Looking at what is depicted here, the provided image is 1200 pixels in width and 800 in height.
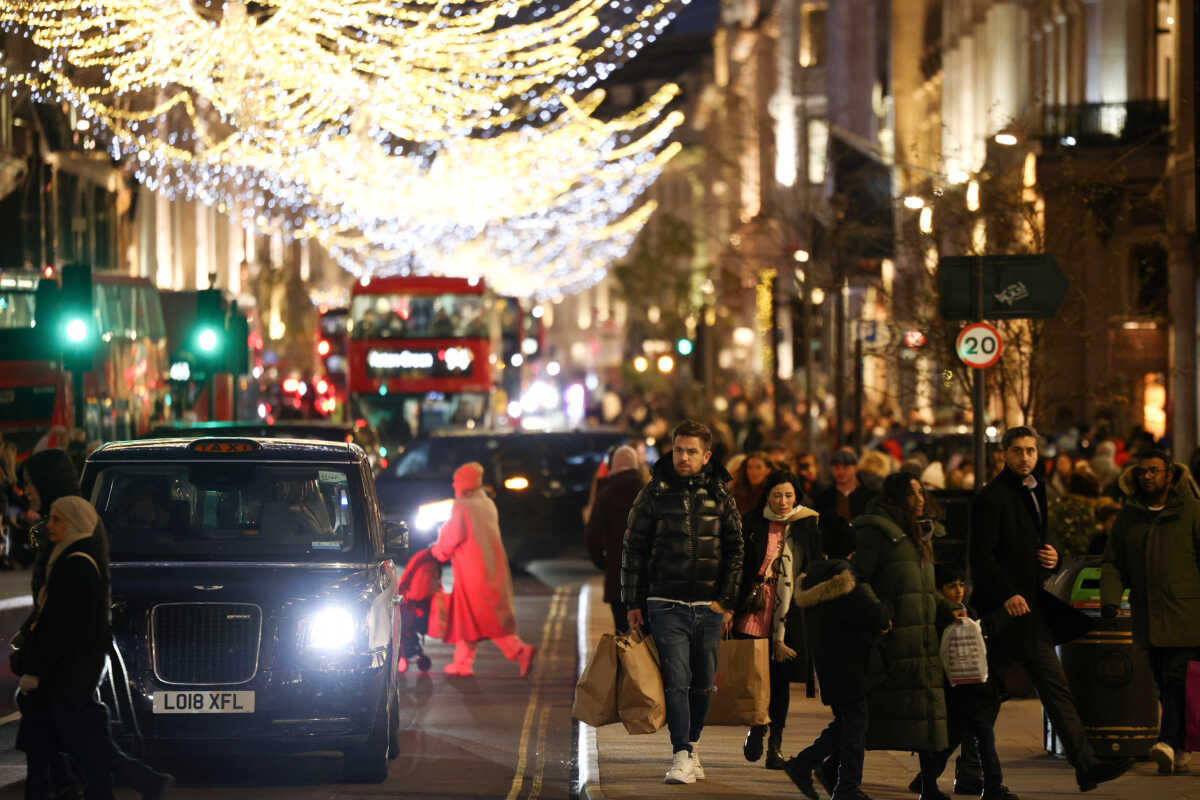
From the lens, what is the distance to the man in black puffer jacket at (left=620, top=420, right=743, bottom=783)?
9383 mm

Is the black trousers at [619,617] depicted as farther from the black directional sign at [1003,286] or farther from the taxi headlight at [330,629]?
the taxi headlight at [330,629]

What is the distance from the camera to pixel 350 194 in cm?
4112

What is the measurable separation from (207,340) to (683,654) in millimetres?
21841

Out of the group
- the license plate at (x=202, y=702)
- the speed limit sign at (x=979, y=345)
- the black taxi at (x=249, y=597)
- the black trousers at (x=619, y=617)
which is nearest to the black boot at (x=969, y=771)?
the black taxi at (x=249, y=597)

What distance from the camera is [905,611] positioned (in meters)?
8.51

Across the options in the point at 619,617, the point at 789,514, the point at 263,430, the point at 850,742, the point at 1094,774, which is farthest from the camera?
the point at 263,430

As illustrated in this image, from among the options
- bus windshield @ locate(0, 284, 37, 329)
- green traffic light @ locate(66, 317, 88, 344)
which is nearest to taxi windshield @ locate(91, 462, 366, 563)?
green traffic light @ locate(66, 317, 88, 344)

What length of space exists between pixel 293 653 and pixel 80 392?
14563 millimetres

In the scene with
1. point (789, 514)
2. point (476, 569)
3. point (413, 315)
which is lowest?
point (476, 569)

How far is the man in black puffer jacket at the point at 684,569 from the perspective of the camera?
938cm

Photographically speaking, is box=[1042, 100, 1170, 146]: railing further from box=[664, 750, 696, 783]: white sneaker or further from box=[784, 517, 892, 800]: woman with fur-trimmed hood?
box=[784, 517, 892, 800]: woman with fur-trimmed hood

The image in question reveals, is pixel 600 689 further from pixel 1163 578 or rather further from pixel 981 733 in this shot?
pixel 1163 578

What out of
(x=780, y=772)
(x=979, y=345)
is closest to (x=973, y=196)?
(x=979, y=345)

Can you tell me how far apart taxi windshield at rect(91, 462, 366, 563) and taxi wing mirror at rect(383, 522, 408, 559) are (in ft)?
1.53
